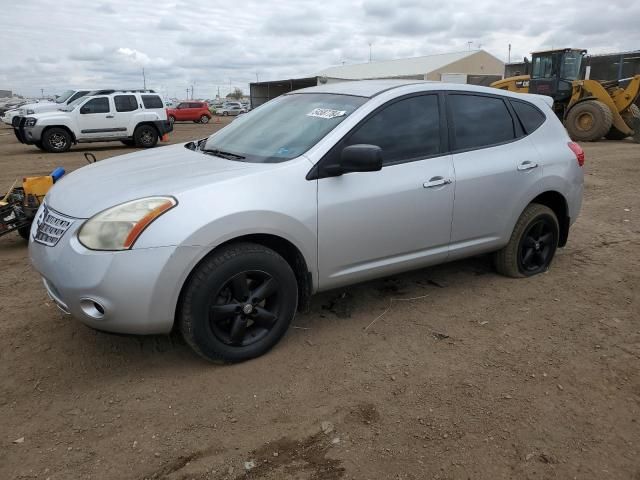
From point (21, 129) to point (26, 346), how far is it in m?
14.9

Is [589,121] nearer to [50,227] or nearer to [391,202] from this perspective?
[391,202]

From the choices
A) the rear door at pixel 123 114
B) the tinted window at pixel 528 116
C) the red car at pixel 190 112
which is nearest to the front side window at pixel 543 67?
the rear door at pixel 123 114

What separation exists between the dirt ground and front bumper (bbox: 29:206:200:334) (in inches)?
17.3

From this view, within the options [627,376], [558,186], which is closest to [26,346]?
[627,376]

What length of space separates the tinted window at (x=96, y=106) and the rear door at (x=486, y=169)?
15254 millimetres

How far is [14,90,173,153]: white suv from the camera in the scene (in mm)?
15797

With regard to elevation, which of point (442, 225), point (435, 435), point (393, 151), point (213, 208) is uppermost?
point (393, 151)

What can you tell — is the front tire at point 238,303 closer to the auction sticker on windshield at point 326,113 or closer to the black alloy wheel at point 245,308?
the black alloy wheel at point 245,308

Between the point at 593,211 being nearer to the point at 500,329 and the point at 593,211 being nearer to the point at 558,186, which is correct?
the point at 558,186

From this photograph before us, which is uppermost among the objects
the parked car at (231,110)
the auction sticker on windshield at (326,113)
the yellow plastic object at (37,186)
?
the parked car at (231,110)

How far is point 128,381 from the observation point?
2.96 metres

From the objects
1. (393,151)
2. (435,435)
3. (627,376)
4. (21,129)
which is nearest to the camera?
(435,435)

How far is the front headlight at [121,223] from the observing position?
2682 mm

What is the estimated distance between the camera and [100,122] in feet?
54.4
